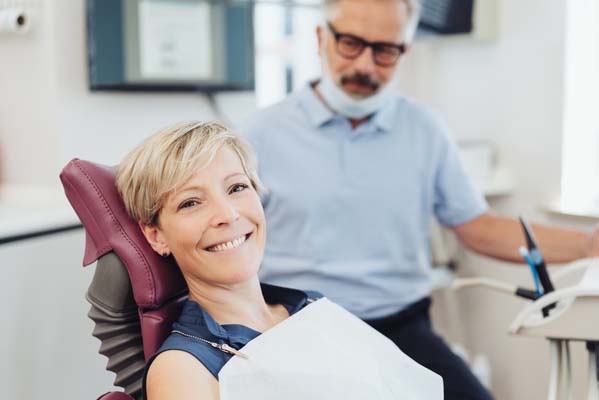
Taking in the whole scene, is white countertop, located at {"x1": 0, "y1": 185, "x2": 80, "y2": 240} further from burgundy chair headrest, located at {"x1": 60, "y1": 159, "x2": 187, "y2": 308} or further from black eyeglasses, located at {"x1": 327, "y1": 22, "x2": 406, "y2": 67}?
black eyeglasses, located at {"x1": 327, "y1": 22, "x2": 406, "y2": 67}

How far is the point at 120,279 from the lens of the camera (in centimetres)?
128

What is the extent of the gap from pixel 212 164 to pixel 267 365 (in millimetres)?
326

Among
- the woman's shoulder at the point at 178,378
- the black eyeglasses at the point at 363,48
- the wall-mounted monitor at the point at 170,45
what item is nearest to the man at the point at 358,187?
the black eyeglasses at the point at 363,48

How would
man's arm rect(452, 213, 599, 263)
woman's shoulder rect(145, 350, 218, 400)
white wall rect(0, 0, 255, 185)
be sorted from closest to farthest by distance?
woman's shoulder rect(145, 350, 218, 400), man's arm rect(452, 213, 599, 263), white wall rect(0, 0, 255, 185)

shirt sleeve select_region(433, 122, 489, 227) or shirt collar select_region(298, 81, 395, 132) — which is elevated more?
shirt collar select_region(298, 81, 395, 132)

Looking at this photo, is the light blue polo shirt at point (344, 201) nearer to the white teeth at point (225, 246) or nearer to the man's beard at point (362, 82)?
the man's beard at point (362, 82)

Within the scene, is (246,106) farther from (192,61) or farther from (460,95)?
(460,95)

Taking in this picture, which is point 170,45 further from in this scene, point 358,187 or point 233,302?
point 233,302

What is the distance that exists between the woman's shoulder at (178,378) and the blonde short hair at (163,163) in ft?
0.77

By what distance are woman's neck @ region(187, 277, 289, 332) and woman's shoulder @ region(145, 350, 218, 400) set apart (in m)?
0.14

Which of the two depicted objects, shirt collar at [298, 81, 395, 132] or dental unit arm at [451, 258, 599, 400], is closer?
dental unit arm at [451, 258, 599, 400]

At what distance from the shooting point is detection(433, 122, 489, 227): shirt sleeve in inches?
79.1

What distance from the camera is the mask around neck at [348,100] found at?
1.87 m

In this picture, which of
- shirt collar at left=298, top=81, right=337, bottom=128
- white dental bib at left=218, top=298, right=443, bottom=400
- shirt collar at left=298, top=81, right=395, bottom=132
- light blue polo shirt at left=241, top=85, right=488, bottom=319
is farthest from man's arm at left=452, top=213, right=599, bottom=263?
white dental bib at left=218, top=298, right=443, bottom=400
